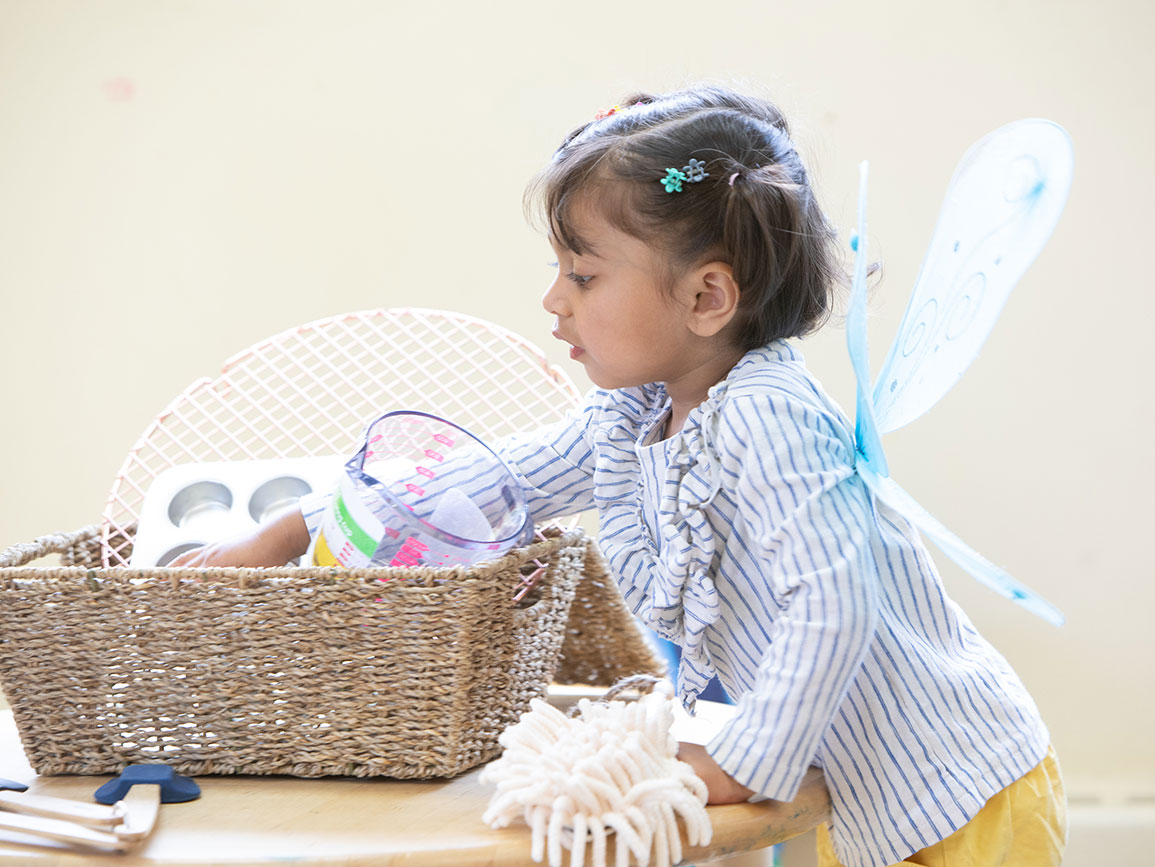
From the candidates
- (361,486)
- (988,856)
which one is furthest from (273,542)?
(988,856)

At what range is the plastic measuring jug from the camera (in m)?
0.60

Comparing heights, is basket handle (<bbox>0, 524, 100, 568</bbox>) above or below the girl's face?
below

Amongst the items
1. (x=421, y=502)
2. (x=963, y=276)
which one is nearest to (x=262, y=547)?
(x=421, y=502)

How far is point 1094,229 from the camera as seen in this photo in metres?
1.30

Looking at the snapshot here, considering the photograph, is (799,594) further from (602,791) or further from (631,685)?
(631,685)

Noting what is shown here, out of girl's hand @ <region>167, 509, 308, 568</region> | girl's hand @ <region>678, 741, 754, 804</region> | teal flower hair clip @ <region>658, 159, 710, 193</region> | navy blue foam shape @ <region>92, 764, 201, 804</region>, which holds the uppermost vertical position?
teal flower hair clip @ <region>658, 159, 710, 193</region>

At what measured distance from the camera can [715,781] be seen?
524 mm

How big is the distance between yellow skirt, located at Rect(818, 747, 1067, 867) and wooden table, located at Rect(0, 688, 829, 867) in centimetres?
7

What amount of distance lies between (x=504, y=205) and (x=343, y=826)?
92cm

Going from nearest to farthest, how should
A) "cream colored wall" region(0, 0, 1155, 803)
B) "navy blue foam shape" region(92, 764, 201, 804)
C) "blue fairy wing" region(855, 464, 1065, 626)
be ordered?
"blue fairy wing" region(855, 464, 1065, 626) → "navy blue foam shape" region(92, 764, 201, 804) → "cream colored wall" region(0, 0, 1155, 803)

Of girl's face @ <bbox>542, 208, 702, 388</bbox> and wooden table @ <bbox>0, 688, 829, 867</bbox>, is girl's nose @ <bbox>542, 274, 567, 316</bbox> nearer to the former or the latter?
girl's face @ <bbox>542, 208, 702, 388</bbox>

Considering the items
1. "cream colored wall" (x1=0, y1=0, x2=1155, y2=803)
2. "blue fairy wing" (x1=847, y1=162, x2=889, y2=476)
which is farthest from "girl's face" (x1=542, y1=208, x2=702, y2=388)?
"cream colored wall" (x1=0, y1=0, x2=1155, y2=803)

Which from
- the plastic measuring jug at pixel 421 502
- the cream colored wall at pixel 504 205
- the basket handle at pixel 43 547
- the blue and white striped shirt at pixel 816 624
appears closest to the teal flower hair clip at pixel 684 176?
the blue and white striped shirt at pixel 816 624

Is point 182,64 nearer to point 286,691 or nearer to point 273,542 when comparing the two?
point 273,542
